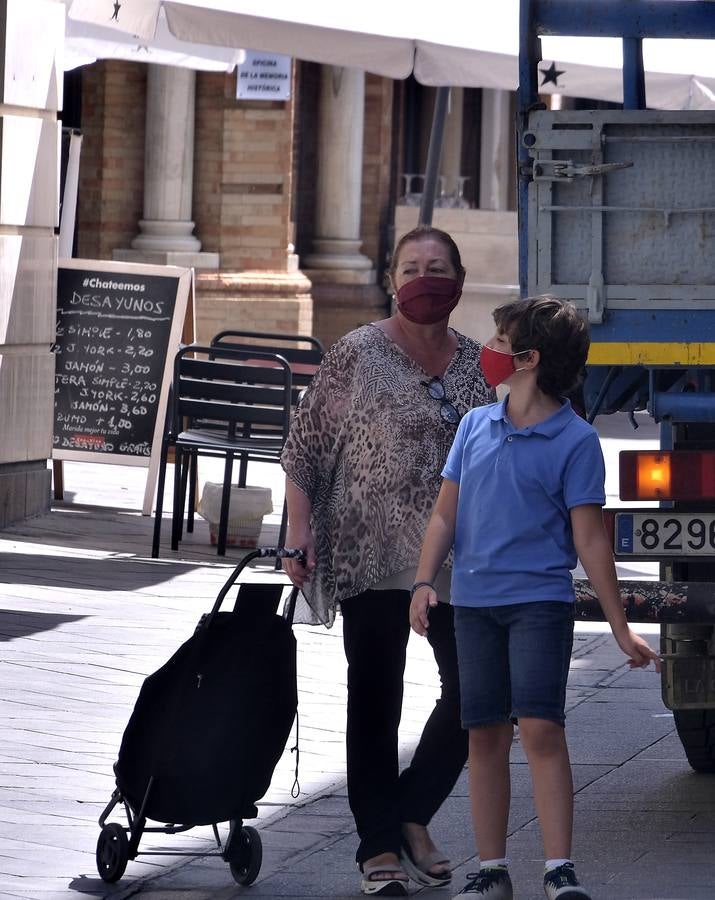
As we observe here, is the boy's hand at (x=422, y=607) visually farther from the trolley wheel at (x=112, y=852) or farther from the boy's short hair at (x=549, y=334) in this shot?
the trolley wheel at (x=112, y=852)

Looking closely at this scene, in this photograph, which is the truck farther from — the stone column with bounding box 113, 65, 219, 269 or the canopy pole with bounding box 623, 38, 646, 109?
the stone column with bounding box 113, 65, 219, 269

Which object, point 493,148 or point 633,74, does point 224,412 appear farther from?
point 493,148

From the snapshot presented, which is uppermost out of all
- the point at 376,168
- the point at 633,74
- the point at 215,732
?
the point at 376,168

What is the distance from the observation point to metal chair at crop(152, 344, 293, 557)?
959 centimetres

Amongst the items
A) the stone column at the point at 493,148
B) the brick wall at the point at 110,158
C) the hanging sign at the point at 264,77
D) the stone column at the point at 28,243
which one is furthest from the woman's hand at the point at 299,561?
the stone column at the point at 493,148

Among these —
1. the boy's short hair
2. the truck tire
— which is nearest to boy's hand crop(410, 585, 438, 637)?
the boy's short hair

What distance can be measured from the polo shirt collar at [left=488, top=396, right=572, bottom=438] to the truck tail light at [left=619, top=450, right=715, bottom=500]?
107 cm

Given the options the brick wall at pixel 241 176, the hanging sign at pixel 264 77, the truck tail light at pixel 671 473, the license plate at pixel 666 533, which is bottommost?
the license plate at pixel 666 533

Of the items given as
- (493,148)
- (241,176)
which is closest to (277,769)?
(241,176)

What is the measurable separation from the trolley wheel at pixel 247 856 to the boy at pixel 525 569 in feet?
1.81

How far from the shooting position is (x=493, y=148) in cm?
2453

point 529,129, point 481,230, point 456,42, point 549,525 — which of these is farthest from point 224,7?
point 481,230

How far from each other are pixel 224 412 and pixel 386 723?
5084 mm

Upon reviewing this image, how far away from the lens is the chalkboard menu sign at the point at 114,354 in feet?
36.3
